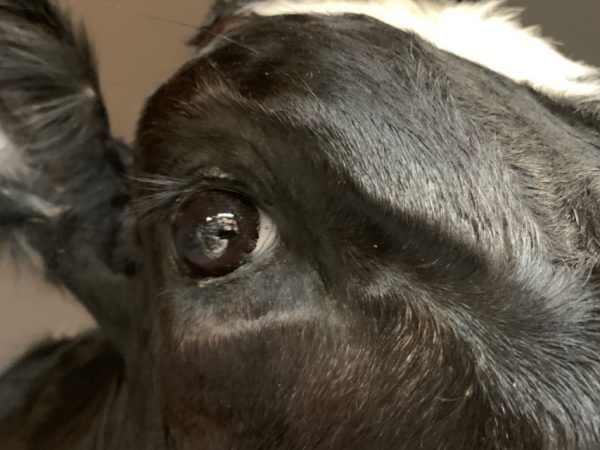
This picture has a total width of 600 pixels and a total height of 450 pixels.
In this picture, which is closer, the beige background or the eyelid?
the eyelid

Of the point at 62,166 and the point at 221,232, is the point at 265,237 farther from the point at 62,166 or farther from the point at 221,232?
the point at 62,166

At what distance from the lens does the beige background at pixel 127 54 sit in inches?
40.5

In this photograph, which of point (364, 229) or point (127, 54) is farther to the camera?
point (127, 54)

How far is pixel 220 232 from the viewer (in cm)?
71

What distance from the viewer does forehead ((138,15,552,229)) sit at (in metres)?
0.61

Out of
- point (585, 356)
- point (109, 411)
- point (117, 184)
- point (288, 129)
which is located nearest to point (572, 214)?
point (585, 356)

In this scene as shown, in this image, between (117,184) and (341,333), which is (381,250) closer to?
(341,333)

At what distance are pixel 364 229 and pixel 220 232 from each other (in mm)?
133

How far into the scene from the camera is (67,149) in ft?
2.97

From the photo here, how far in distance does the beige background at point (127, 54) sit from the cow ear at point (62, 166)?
0.14 ft

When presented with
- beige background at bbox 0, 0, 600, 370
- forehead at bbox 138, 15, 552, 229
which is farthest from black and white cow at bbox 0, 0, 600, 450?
beige background at bbox 0, 0, 600, 370

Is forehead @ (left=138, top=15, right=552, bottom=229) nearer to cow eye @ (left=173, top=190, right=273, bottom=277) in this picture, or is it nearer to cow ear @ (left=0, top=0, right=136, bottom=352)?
cow eye @ (left=173, top=190, right=273, bottom=277)

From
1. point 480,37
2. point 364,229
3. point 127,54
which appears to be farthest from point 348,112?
point 127,54

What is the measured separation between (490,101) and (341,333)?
0.21 m
